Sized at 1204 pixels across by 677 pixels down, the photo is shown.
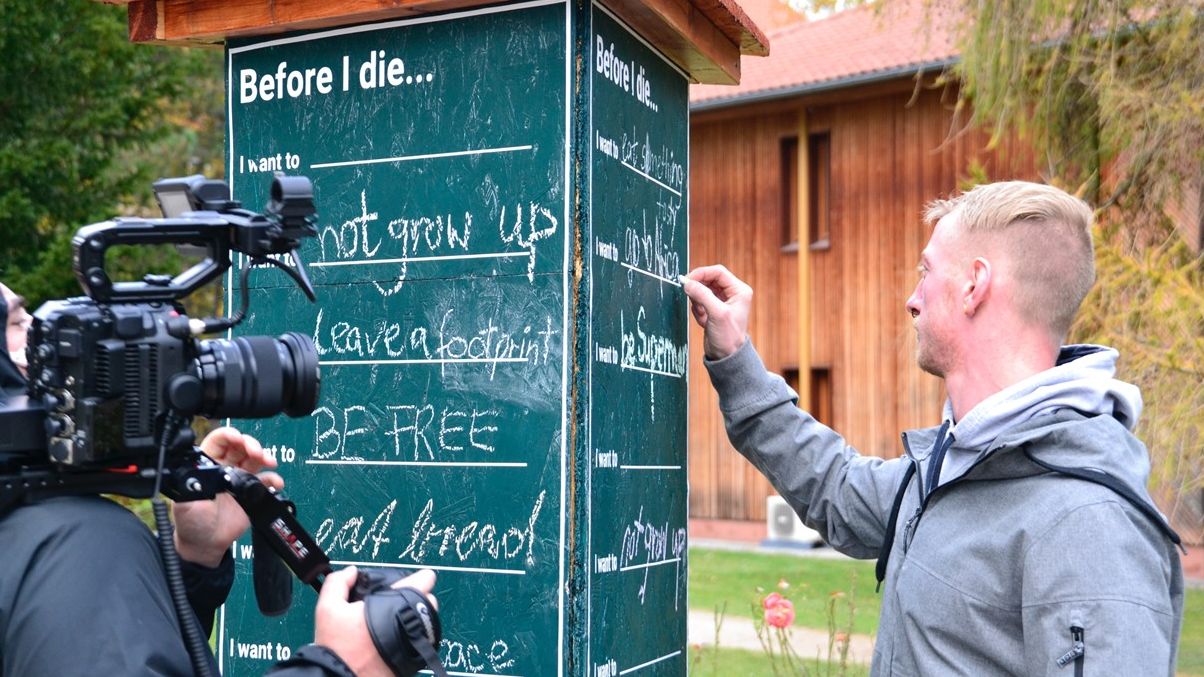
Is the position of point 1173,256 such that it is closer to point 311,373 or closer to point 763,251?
point 311,373

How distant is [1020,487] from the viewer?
8.75ft

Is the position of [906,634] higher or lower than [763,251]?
lower

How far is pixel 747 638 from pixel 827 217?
10.1 m

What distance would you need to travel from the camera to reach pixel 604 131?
3354 mm

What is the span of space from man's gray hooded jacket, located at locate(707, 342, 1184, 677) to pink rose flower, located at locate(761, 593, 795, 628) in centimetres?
229

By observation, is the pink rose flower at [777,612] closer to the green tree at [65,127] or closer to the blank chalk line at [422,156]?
the blank chalk line at [422,156]

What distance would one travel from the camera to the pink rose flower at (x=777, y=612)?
5.31 meters

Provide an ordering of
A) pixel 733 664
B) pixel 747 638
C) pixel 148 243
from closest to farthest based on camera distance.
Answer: pixel 148 243
pixel 733 664
pixel 747 638

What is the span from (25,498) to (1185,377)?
691 cm

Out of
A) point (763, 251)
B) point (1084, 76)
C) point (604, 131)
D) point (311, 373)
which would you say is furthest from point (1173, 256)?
point (763, 251)

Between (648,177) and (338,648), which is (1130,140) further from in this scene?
(338,648)

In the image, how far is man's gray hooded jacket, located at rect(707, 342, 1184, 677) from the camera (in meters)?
2.41

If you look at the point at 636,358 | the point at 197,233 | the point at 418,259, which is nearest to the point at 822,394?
the point at 636,358

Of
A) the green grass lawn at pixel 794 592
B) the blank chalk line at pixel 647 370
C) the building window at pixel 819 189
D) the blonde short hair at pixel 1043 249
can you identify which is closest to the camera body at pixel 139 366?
the blank chalk line at pixel 647 370
